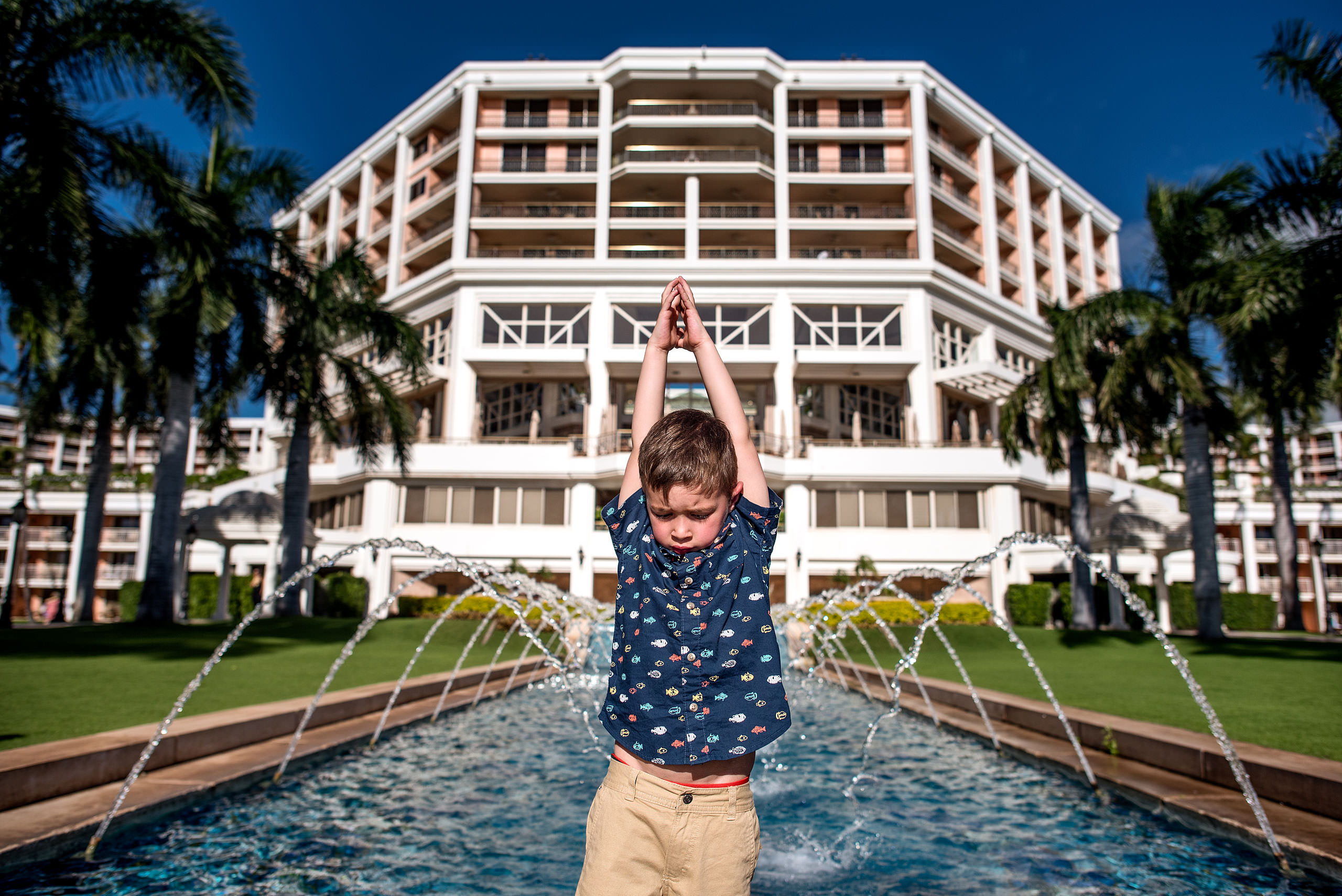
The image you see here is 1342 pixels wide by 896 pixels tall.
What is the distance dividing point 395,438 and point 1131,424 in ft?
62.1

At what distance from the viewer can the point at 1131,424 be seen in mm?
19344

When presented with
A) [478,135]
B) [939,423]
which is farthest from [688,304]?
[478,135]

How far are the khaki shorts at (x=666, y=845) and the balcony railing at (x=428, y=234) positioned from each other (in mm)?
43105

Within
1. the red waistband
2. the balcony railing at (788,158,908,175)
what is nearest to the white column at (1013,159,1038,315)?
the balcony railing at (788,158,908,175)

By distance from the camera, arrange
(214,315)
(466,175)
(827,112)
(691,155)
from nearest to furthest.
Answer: (214,315) → (466,175) → (691,155) → (827,112)

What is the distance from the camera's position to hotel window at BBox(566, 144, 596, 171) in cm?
4200

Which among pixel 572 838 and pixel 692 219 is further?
pixel 692 219

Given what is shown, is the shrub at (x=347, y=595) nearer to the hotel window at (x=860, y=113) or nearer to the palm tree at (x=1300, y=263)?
the palm tree at (x=1300, y=263)

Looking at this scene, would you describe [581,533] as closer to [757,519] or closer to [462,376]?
[462,376]

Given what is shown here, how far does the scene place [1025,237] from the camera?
151ft

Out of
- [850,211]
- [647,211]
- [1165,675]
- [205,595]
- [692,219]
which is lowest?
[205,595]

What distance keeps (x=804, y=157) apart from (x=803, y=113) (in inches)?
105

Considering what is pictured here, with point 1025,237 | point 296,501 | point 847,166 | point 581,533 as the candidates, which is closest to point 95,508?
point 296,501

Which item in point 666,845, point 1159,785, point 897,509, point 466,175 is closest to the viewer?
point 666,845
